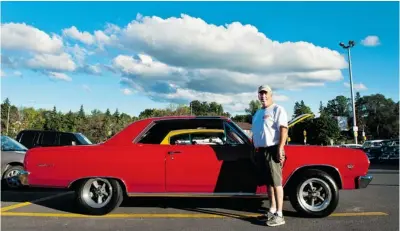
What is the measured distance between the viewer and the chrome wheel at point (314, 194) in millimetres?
5445

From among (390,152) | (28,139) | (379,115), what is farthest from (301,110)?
(28,139)

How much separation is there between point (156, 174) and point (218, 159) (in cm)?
97

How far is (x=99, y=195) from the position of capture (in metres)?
5.75

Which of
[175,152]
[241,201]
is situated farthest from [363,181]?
[175,152]

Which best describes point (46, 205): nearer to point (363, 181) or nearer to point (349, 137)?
point (363, 181)

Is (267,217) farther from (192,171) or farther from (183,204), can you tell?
(183,204)

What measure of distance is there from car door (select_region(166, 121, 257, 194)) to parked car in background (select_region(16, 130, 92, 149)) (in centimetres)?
876

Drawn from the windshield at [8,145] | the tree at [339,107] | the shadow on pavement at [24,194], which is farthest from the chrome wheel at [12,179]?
the tree at [339,107]

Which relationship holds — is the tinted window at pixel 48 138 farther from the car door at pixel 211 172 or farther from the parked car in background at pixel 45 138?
the car door at pixel 211 172

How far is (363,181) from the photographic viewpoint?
217 inches

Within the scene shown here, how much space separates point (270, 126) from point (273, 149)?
12.8 inches

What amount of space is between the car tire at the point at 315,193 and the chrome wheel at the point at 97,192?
2825 millimetres

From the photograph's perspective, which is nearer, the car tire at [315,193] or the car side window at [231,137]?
the car tire at [315,193]

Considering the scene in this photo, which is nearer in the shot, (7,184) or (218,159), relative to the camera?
(218,159)
